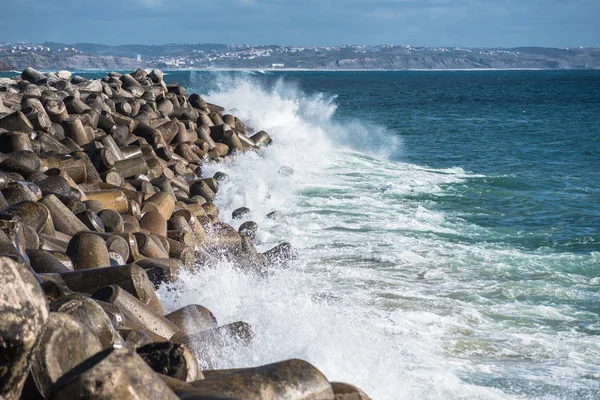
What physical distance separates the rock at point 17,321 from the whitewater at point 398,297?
2.33 m

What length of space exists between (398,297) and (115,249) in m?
3.15

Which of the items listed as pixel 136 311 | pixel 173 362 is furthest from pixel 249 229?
pixel 173 362

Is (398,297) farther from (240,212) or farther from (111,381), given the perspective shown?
(111,381)

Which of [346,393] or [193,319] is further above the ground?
[346,393]

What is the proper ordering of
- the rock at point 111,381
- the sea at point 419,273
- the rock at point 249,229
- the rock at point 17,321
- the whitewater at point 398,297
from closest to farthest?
the rock at point 111,381 < the rock at point 17,321 < the whitewater at point 398,297 < the sea at point 419,273 < the rock at point 249,229

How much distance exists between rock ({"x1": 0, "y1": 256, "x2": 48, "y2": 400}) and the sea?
227 cm

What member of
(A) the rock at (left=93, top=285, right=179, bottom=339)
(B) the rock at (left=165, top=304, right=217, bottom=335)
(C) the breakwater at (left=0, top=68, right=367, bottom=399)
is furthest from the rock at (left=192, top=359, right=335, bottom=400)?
(B) the rock at (left=165, top=304, right=217, bottom=335)

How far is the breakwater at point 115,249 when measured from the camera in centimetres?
336

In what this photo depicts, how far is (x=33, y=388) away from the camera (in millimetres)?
3576

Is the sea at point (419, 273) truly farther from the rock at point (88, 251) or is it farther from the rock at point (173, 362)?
the rock at point (173, 362)

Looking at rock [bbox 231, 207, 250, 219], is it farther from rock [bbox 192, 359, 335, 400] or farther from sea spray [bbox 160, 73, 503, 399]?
rock [bbox 192, 359, 335, 400]

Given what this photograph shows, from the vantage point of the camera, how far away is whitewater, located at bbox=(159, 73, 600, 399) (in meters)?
6.40

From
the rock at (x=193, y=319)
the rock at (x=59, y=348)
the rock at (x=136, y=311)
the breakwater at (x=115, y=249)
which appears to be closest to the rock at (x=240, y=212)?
the breakwater at (x=115, y=249)

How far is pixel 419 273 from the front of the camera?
392 inches
